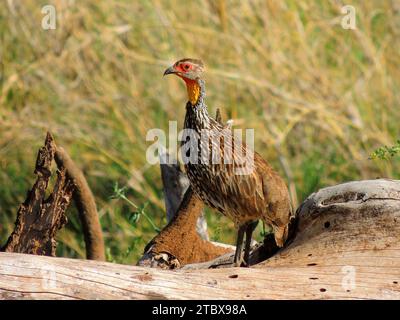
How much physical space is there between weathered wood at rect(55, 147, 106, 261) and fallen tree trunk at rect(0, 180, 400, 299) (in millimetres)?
912

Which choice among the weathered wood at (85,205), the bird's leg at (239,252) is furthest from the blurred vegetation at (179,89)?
the bird's leg at (239,252)

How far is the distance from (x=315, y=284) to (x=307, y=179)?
10.5 feet

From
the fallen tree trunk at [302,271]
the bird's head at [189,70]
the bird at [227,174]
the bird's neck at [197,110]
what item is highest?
the bird's head at [189,70]

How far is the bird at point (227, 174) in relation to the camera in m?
4.58

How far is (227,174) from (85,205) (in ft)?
3.14

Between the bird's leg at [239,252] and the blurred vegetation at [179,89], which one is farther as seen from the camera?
the blurred vegetation at [179,89]

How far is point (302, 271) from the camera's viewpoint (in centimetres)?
422

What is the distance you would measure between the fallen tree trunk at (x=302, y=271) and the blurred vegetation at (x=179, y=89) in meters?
2.42

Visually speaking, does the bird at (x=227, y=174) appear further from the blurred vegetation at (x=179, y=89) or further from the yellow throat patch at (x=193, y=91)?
the blurred vegetation at (x=179, y=89)

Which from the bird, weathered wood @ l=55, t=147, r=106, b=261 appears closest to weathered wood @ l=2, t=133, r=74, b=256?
weathered wood @ l=55, t=147, r=106, b=261

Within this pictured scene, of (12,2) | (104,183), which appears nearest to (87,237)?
(104,183)

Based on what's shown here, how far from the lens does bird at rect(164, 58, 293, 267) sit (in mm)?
4582

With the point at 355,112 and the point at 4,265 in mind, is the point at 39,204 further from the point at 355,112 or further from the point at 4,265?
the point at 355,112

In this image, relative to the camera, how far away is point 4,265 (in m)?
3.95
